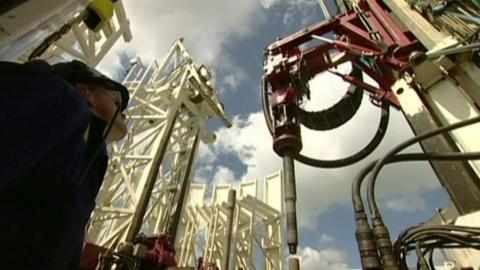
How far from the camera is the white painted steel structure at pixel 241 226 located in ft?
39.4

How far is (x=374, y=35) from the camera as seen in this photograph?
309 cm

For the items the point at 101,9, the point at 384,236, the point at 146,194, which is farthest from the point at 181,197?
the point at 384,236

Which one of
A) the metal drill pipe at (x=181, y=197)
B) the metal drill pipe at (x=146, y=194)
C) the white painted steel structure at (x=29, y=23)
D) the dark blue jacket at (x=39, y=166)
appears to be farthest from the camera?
the metal drill pipe at (x=181, y=197)

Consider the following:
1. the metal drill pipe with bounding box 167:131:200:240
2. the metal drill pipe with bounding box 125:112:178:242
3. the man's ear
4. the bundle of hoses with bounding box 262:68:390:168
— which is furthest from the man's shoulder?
the metal drill pipe with bounding box 167:131:200:240

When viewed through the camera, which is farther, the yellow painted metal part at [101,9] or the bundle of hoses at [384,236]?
the yellow painted metal part at [101,9]

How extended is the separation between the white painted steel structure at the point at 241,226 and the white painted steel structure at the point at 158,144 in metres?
5.05

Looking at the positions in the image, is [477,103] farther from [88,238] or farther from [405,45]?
[88,238]

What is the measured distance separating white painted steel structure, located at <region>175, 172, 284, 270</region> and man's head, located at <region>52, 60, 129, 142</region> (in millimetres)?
10477

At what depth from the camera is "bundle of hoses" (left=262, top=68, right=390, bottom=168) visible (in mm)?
3451

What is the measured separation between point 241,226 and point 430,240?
12.5 metres

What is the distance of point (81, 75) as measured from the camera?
1.41 meters

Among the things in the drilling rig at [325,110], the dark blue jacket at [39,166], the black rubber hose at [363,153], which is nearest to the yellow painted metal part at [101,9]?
the drilling rig at [325,110]

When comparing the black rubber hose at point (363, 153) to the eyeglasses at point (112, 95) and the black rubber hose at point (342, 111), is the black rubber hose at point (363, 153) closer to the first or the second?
the black rubber hose at point (342, 111)

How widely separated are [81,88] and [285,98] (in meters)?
2.22
